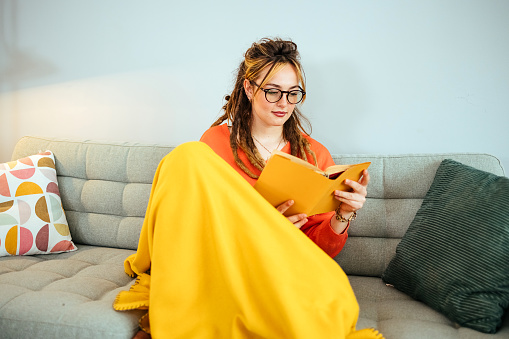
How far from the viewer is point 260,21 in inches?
80.3

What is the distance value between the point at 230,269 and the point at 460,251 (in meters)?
0.69

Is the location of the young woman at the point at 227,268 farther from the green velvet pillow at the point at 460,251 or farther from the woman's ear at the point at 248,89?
the woman's ear at the point at 248,89

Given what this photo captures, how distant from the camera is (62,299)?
126 cm

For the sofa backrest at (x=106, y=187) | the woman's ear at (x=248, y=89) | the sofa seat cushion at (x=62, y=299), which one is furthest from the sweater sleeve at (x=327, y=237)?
the sofa backrest at (x=106, y=187)

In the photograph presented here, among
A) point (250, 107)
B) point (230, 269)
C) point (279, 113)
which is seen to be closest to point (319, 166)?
point (279, 113)

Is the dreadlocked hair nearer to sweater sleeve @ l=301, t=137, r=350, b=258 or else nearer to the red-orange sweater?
the red-orange sweater

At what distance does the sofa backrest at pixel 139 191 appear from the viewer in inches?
63.4

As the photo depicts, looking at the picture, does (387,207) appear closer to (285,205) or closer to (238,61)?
(285,205)

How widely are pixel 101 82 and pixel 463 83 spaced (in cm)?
183

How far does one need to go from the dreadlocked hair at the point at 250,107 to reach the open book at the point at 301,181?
32 centimetres

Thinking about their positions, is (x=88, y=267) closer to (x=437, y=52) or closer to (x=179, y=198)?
(x=179, y=198)

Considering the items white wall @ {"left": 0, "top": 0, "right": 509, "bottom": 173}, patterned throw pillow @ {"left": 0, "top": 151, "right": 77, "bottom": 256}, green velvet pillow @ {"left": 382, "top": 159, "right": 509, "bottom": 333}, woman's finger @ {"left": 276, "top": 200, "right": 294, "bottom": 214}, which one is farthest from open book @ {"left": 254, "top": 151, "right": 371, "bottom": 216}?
patterned throw pillow @ {"left": 0, "top": 151, "right": 77, "bottom": 256}

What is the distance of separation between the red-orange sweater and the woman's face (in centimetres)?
17

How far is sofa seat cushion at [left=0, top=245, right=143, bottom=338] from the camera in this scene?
3.80 feet
